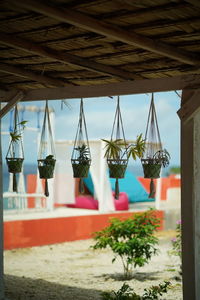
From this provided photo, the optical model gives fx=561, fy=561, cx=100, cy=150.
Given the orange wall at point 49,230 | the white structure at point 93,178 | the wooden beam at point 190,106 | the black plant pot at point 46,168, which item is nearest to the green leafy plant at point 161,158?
the wooden beam at point 190,106

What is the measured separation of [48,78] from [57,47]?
2.96 ft

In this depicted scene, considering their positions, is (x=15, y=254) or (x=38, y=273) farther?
(x=15, y=254)

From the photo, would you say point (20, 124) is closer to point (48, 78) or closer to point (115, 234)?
point (48, 78)

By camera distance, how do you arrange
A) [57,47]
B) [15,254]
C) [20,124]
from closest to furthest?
[57,47], [20,124], [15,254]

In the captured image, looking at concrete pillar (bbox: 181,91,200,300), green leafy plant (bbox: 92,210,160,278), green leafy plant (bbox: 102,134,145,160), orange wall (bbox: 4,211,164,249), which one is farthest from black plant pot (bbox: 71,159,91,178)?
orange wall (bbox: 4,211,164,249)

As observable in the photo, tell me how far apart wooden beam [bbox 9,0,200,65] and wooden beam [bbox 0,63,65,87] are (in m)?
1.42

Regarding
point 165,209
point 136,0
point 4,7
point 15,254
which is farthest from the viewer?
point 165,209

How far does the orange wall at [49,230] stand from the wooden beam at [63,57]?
519 centimetres

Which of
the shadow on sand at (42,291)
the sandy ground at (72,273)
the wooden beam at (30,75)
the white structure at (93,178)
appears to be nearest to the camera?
the wooden beam at (30,75)

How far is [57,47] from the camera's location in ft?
14.2

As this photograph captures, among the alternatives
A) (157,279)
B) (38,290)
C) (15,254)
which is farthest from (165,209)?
(38,290)

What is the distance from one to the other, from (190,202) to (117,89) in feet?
3.99

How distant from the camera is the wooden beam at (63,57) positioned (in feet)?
13.3

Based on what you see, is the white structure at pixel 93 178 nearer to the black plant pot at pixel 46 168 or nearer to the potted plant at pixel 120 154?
the black plant pot at pixel 46 168
